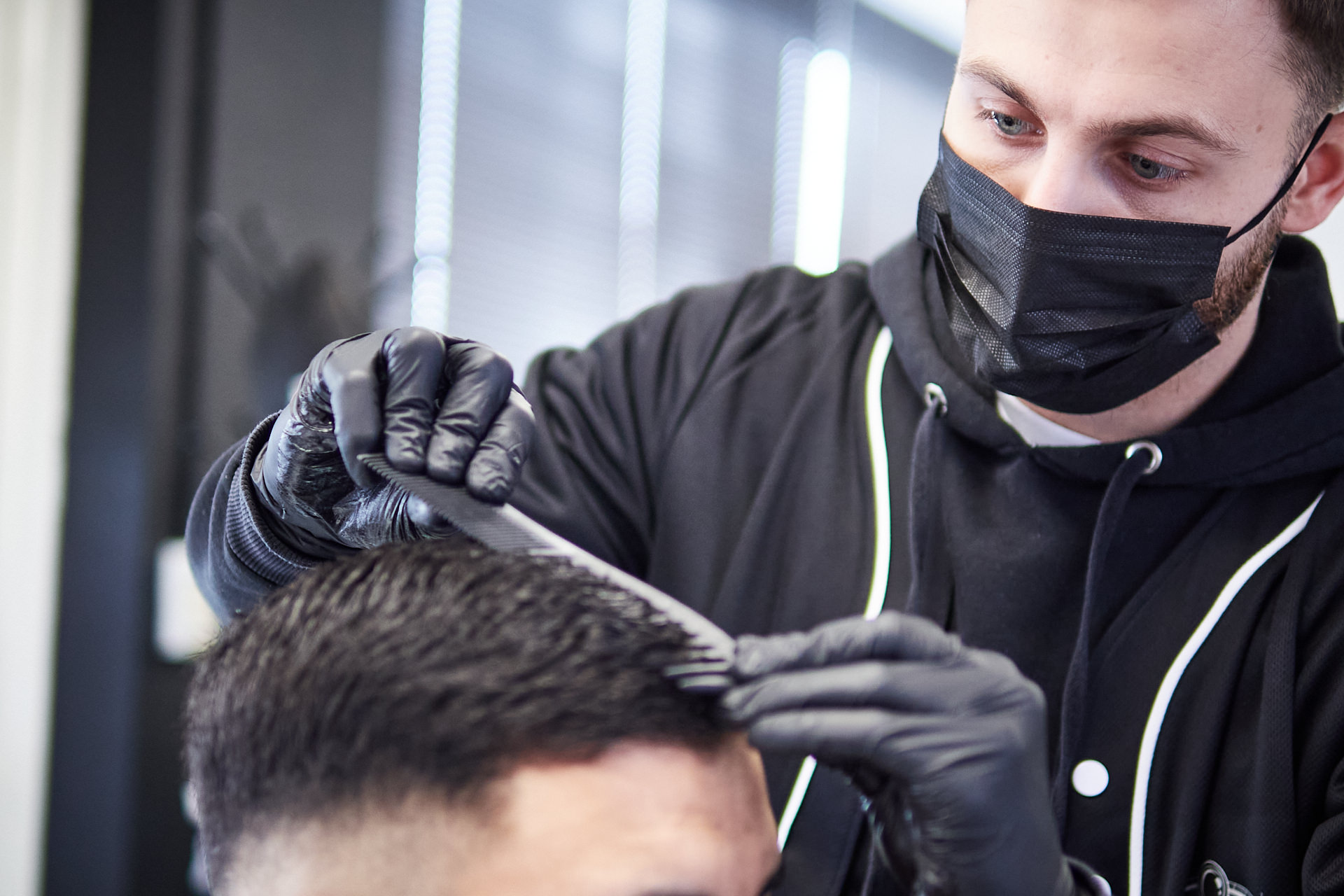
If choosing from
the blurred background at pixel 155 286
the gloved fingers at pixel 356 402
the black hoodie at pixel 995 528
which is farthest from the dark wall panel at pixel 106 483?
the gloved fingers at pixel 356 402

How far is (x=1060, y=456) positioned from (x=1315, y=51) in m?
0.50

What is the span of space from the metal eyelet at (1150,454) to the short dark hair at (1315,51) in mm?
384

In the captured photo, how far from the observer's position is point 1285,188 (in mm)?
1164

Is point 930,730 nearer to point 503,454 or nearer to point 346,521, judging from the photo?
point 503,454

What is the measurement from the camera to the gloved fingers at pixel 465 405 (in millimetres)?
954

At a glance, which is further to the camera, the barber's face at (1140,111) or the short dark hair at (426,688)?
the barber's face at (1140,111)

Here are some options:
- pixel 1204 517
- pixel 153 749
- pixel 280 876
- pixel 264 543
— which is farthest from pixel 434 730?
pixel 153 749

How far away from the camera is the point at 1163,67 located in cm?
105

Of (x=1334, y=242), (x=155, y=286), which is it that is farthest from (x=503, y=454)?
A: (x=155, y=286)

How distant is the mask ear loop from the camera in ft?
3.78

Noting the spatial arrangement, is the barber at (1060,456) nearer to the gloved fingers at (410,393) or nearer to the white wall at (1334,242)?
the gloved fingers at (410,393)

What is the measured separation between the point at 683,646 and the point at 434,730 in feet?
0.64

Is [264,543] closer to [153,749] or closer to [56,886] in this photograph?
[153,749]

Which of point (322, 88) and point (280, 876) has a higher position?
point (322, 88)
